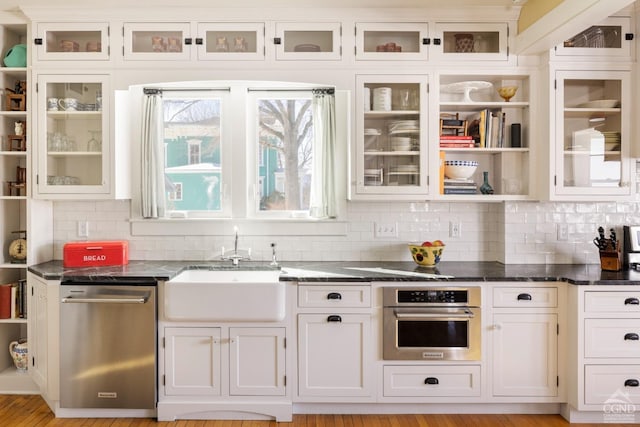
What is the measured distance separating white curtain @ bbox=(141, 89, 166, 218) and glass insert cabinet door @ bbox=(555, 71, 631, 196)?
9.16 feet

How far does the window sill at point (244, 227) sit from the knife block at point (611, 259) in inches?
69.8

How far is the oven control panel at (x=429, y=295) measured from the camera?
285 centimetres

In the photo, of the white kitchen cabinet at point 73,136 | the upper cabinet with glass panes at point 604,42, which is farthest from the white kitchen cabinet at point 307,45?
the upper cabinet with glass panes at point 604,42

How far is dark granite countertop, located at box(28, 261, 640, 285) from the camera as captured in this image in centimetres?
282

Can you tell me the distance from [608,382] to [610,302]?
487 millimetres

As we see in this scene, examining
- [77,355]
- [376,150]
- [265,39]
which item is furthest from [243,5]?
[77,355]

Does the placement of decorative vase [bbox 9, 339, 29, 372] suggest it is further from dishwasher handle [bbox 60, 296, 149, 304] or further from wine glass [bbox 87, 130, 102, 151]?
wine glass [bbox 87, 130, 102, 151]

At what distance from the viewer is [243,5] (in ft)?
10.2

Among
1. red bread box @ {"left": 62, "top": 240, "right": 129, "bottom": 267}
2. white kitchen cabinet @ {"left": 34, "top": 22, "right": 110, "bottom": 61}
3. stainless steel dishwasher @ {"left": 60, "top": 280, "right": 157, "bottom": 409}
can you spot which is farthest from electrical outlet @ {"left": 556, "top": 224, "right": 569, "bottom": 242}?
white kitchen cabinet @ {"left": 34, "top": 22, "right": 110, "bottom": 61}

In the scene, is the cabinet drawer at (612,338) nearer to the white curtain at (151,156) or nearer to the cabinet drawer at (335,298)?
the cabinet drawer at (335,298)

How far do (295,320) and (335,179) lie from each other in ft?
3.58

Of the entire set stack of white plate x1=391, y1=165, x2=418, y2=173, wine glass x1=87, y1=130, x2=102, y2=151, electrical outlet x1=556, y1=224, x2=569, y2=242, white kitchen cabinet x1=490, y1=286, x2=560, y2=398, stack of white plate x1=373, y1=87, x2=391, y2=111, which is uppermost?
stack of white plate x1=373, y1=87, x2=391, y2=111

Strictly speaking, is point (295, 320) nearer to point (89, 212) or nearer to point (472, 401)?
point (472, 401)

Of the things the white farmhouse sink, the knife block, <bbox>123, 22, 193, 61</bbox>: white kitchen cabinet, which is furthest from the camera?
<bbox>123, 22, 193, 61</bbox>: white kitchen cabinet
